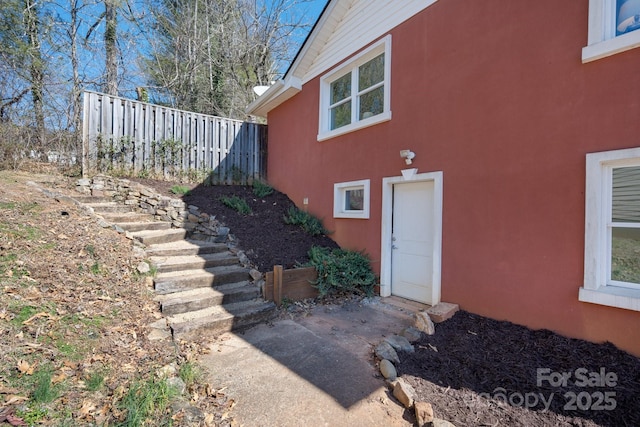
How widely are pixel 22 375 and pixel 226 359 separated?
168 centimetres

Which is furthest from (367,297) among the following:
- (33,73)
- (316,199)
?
(33,73)

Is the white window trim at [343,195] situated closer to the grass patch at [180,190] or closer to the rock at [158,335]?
the grass patch at [180,190]

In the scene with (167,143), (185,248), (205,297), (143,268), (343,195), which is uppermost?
(167,143)

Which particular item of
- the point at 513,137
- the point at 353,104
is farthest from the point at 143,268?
the point at 513,137

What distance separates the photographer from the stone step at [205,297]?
4.00 m

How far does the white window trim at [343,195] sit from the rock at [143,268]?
3.76 meters

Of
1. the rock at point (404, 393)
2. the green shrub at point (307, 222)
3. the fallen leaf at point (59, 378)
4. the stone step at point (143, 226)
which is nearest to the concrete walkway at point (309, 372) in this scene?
the rock at point (404, 393)

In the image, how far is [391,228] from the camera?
18.0ft

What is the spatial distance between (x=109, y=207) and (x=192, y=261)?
237cm

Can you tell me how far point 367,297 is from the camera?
5430mm

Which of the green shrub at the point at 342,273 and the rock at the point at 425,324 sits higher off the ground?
the green shrub at the point at 342,273

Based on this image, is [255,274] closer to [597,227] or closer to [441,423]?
[441,423]

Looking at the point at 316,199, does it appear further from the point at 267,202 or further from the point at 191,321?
the point at 191,321

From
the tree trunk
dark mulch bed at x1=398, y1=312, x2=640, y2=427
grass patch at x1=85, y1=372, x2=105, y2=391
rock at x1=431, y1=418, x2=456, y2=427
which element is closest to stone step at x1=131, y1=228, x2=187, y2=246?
grass patch at x1=85, y1=372, x2=105, y2=391
